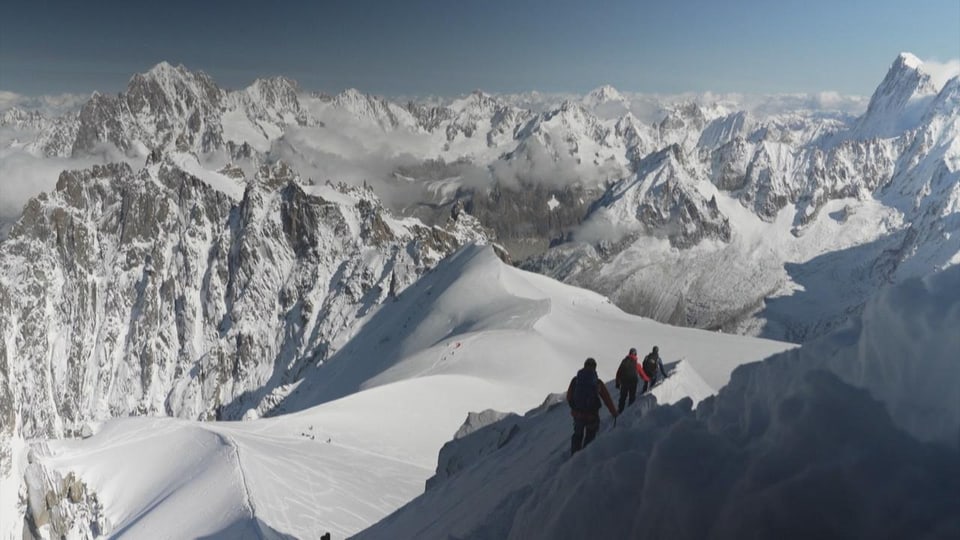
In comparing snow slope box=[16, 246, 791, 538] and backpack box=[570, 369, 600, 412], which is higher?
backpack box=[570, 369, 600, 412]

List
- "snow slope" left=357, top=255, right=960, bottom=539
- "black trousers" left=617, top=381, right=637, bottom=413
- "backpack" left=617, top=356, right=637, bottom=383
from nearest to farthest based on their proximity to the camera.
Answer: "snow slope" left=357, top=255, right=960, bottom=539
"backpack" left=617, top=356, right=637, bottom=383
"black trousers" left=617, top=381, right=637, bottom=413

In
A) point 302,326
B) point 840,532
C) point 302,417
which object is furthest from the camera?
point 302,326

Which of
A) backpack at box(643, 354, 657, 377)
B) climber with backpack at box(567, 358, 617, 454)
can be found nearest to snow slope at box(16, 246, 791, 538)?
backpack at box(643, 354, 657, 377)

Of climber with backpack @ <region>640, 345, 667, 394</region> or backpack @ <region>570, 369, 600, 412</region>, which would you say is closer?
backpack @ <region>570, 369, 600, 412</region>

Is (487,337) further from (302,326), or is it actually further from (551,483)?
(302,326)

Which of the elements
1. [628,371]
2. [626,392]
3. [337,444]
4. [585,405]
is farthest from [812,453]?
[337,444]

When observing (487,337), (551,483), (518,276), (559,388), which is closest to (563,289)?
→ (518,276)

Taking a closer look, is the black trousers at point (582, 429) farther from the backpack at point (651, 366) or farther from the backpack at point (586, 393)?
the backpack at point (651, 366)

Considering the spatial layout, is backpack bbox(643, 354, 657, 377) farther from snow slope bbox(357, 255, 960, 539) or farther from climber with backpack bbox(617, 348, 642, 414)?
snow slope bbox(357, 255, 960, 539)
